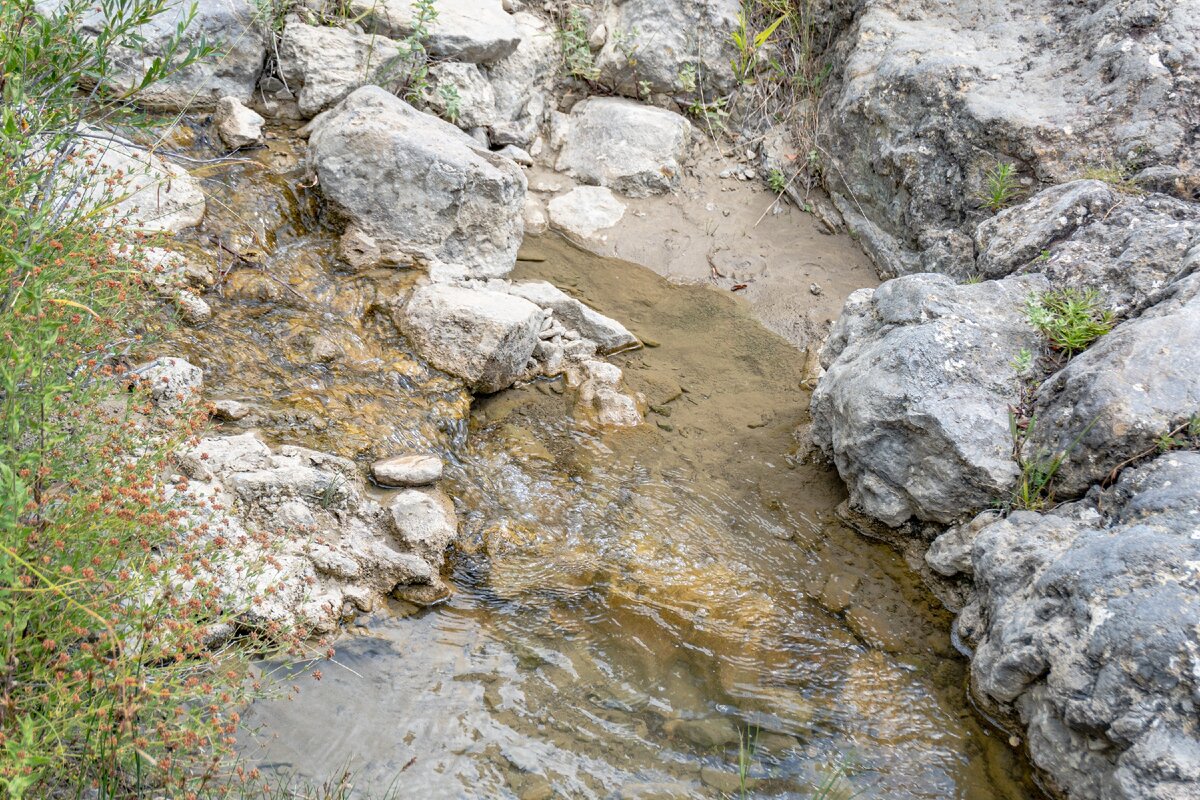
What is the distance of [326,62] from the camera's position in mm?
6961

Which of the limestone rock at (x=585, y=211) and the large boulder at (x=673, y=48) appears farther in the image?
the large boulder at (x=673, y=48)

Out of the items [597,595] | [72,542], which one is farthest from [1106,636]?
[72,542]

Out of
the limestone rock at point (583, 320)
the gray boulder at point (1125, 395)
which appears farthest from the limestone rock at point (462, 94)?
the gray boulder at point (1125, 395)

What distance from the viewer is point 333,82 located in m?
6.95

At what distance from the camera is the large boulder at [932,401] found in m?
4.57

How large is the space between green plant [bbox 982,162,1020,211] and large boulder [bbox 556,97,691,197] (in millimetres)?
2826

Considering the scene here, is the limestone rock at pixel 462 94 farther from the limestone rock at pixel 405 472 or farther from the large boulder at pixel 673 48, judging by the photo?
the limestone rock at pixel 405 472

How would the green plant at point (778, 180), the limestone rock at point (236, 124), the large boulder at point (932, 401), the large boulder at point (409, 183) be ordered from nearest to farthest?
1. the large boulder at point (932, 401)
2. the large boulder at point (409, 183)
3. the limestone rock at point (236, 124)
4. the green plant at point (778, 180)

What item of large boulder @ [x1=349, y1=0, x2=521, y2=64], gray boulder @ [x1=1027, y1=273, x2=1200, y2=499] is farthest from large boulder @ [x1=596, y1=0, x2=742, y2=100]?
gray boulder @ [x1=1027, y1=273, x2=1200, y2=499]

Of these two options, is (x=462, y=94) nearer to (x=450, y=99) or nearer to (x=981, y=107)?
(x=450, y=99)

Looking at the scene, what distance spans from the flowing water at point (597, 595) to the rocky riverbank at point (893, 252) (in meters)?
0.19

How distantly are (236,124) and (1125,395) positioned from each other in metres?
6.12

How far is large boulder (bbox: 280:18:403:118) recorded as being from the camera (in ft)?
22.8

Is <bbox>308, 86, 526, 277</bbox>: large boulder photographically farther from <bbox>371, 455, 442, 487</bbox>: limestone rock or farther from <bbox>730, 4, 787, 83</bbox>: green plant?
<bbox>730, 4, 787, 83</bbox>: green plant
